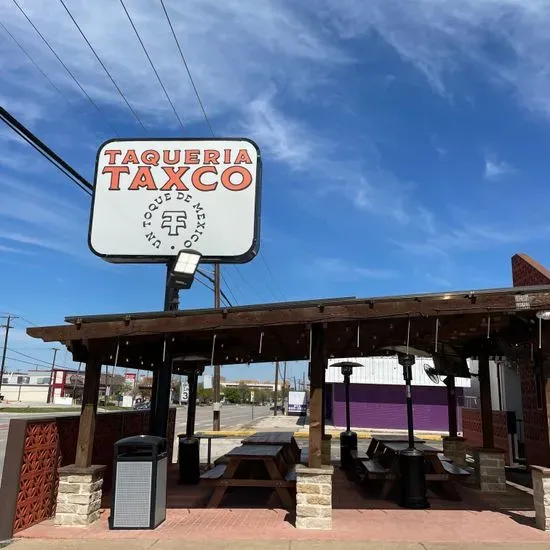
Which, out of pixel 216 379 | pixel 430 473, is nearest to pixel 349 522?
pixel 430 473

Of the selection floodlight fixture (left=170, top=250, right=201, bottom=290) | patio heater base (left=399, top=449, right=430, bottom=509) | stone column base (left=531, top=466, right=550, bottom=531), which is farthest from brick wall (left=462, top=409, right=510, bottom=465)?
floodlight fixture (left=170, top=250, right=201, bottom=290)

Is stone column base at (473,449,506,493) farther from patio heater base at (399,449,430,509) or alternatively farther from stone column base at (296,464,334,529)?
stone column base at (296,464,334,529)

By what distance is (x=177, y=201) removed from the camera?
9750mm

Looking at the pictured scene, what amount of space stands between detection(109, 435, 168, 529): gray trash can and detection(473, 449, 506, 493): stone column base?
19.7 feet

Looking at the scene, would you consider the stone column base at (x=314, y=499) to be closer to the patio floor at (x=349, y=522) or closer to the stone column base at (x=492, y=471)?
the patio floor at (x=349, y=522)

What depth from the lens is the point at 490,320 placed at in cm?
761

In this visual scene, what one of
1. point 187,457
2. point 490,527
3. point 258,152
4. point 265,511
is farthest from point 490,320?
point 187,457

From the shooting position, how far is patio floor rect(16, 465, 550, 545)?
21.3 ft

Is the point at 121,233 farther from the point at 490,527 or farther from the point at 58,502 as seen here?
the point at 490,527

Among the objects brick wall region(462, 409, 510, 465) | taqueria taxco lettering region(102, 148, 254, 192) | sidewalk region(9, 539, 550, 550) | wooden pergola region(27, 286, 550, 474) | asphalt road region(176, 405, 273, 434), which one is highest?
taqueria taxco lettering region(102, 148, 254, 192)

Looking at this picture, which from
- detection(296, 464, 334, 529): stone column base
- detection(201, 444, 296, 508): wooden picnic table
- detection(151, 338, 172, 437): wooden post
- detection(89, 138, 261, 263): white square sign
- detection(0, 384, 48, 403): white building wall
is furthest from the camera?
detection(0, 384, 48, 403): white building wall

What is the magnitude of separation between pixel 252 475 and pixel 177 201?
16.4 feet

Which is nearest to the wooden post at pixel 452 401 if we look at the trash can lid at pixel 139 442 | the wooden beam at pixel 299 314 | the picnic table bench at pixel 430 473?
the picnic table bench at pixel 430 473

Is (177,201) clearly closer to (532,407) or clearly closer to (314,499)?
(314,499)
